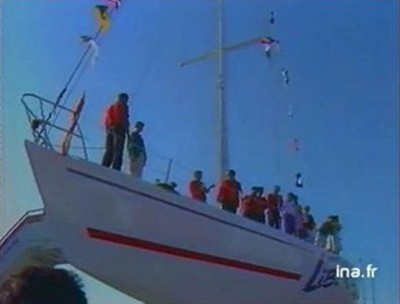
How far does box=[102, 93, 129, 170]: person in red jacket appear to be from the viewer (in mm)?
1505

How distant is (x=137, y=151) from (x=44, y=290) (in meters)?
0.82

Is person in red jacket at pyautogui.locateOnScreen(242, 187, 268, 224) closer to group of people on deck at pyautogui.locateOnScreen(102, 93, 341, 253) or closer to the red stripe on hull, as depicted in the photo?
group of people on deck at pyautogui.locateOnScreen(102, 93, 341, 253)

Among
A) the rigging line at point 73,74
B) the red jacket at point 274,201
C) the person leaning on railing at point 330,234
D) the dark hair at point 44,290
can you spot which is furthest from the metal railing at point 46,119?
the dark hair at point 44,290

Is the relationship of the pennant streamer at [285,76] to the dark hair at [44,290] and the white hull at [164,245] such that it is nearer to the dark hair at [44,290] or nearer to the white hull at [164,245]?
the white hull at [164,245]

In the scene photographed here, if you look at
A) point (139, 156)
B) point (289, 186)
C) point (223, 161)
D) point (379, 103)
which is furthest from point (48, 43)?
point (379, 103)

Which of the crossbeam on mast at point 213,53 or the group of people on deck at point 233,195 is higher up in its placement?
the crossbeam on mast at point 213,53

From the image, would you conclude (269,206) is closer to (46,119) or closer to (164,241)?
(164,241)

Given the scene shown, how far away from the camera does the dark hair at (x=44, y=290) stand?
0.67 meters

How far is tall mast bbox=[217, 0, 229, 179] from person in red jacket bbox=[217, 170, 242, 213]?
15 mm

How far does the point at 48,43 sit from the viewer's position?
1.54 m

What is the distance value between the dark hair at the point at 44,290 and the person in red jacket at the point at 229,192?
2.67 ft

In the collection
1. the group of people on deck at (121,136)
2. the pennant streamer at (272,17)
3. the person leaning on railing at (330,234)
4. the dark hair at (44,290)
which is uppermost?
the pennant streamer at (272,17)

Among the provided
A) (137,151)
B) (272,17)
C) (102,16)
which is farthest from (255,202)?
(102,16)

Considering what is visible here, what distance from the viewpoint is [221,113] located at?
5.00 feet
